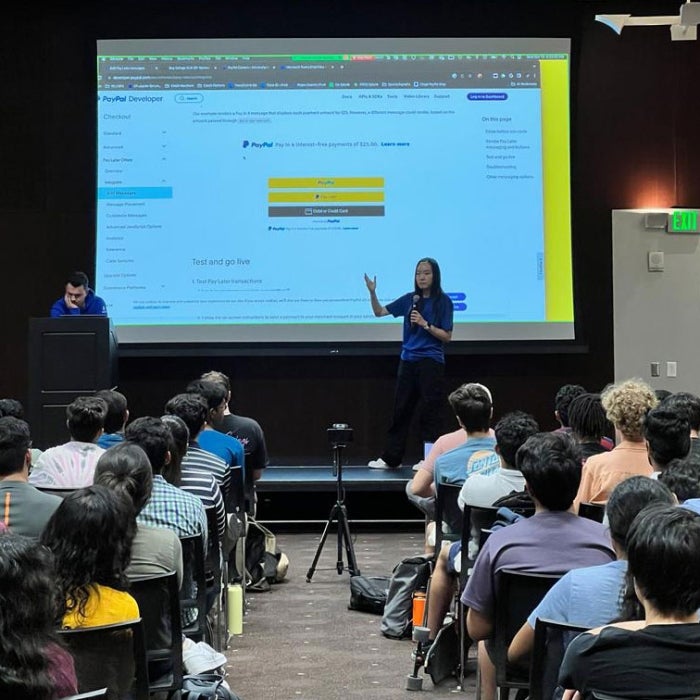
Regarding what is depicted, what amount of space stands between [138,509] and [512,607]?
1.07 metres

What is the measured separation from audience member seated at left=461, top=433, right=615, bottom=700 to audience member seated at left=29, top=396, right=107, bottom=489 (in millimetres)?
1859

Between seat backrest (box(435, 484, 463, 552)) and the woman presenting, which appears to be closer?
seat backrest (box(435, 484, 463, 552))

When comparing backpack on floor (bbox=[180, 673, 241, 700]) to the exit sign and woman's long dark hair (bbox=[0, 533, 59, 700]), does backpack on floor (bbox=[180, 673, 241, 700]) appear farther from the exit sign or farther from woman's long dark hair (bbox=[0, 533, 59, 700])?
the exit sign

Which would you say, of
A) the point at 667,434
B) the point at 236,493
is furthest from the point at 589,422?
the point at 236,493

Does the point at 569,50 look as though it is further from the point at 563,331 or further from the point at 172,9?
the point at 172,9

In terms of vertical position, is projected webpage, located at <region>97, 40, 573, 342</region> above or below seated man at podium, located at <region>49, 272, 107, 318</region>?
above

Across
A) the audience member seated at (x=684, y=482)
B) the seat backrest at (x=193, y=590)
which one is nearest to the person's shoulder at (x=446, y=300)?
the seat backrest at (x=193, y=590)

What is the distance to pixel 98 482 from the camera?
300cm

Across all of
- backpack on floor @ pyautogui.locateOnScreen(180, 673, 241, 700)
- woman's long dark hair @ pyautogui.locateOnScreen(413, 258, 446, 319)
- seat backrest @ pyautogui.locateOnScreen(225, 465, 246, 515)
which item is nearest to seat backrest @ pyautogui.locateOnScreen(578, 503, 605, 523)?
backpack on floor @ pyautogui.locateOnScreen(180, 673, 241, 700)

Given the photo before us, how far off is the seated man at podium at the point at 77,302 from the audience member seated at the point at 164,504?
3.76m

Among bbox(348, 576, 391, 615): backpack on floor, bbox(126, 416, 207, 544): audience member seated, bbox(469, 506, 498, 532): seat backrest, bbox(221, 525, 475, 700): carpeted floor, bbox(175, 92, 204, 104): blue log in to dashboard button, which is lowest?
bbox(221, 525, 475, 700): carpeted floor

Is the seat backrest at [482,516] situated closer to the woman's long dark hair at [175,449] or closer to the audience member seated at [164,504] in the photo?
the audience member seated at [164,504]

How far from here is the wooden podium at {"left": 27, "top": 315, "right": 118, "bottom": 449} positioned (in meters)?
6.66

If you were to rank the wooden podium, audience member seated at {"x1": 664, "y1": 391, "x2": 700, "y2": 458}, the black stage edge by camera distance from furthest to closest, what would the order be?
the black stage edge, the wooden podium, audience member seated at {"x1": 664, "y1": 391, "x2": 700, "y2": 458}
